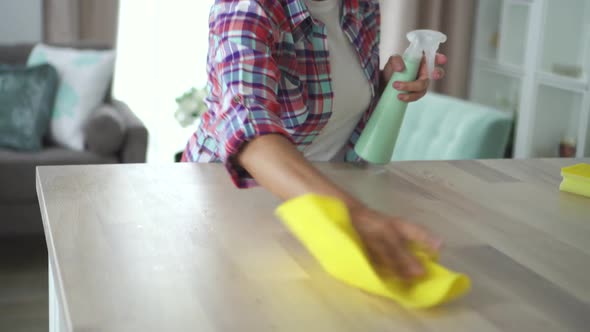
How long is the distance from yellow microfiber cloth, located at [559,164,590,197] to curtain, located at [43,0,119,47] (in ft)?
9.97

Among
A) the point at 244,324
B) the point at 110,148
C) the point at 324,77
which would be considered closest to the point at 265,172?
the point at 244,324

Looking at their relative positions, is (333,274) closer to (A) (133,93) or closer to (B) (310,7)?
(B) (310,7)

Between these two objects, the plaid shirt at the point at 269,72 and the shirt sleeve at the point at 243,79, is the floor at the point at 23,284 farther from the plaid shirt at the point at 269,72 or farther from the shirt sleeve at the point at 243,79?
the shirt sleeve at the point at 243,79

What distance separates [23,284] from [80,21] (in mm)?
1641

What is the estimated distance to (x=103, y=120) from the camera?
3.18 m

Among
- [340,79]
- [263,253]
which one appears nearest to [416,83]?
[340,79]

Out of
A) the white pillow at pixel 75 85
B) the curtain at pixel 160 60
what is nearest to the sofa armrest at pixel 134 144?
the white pillow at pixel 75 85

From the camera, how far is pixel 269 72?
112cm

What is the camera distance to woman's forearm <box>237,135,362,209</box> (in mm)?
927

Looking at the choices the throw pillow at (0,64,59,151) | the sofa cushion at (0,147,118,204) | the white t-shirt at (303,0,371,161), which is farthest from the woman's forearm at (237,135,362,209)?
the throw pillow at (0,64,59,151)

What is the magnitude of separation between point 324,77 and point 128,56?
3.03m

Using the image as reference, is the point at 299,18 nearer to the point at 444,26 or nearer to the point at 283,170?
the point at 283,170

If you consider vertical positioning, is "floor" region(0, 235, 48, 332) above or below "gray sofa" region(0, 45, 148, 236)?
below

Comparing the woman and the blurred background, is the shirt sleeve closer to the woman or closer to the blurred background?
the woman
